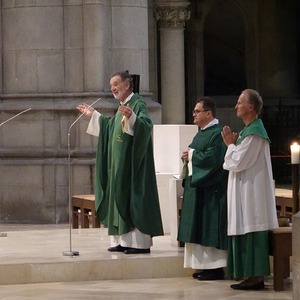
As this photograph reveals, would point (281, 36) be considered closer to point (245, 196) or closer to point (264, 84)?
point (264, 84)

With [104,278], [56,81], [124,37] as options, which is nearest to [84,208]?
[56,81]

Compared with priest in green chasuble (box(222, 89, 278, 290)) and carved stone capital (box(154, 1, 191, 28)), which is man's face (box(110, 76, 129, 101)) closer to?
priest in green chasuble (box(222, 89, 278, 290))

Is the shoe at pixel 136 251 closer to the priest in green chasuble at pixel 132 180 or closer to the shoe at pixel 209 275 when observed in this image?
the priest in green chasuble at pixel 132 180

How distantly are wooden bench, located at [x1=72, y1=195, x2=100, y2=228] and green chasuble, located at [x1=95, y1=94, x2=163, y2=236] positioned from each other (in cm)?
294

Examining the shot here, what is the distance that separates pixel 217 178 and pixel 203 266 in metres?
0.81

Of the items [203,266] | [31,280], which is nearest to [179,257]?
[203,266]

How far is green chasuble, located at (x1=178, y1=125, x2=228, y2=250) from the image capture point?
505 inches

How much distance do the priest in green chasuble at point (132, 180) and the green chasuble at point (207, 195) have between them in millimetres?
569

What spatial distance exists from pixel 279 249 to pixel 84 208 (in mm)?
4940

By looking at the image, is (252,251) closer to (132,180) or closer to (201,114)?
(201,114)

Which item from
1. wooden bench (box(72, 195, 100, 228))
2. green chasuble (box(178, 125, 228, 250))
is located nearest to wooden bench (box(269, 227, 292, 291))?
green chasuble (box(178, 125, 228, 250))

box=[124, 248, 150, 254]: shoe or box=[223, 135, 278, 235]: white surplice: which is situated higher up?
box=[223, 135, 278, 235]: white surplice

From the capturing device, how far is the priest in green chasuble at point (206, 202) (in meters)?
12.8

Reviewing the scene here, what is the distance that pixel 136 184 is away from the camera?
44.4 feet
